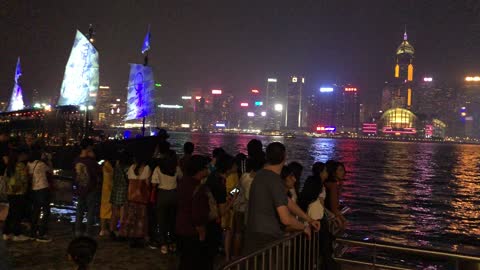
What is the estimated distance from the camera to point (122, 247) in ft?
25.4

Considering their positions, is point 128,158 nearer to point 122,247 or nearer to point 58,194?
point 122,247

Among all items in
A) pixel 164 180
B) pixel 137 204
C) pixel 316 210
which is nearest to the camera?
pixel 316 210

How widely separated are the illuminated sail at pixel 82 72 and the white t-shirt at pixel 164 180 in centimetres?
3057

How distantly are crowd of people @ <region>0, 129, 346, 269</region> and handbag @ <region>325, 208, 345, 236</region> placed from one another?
0.06ft

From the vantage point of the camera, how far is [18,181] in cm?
763

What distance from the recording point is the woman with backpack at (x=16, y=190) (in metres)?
7.62

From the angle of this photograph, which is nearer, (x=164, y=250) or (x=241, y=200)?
(x=241, y=200)

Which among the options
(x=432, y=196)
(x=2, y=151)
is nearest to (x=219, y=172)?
(x=2, y=151)

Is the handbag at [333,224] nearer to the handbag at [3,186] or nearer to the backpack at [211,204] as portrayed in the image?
the backpack at [211,204]

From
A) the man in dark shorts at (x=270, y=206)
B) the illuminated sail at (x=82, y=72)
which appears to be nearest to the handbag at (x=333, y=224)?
the man in dark shorts at (x=270, y=206)

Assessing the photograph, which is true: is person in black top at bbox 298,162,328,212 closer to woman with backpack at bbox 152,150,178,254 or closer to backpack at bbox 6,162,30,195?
woman with backpack at bbox 152,150,178,254

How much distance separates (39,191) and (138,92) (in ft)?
88.7

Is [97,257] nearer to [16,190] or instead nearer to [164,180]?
[164,180]

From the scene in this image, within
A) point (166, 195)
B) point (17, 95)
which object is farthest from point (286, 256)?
point (17, 95)
